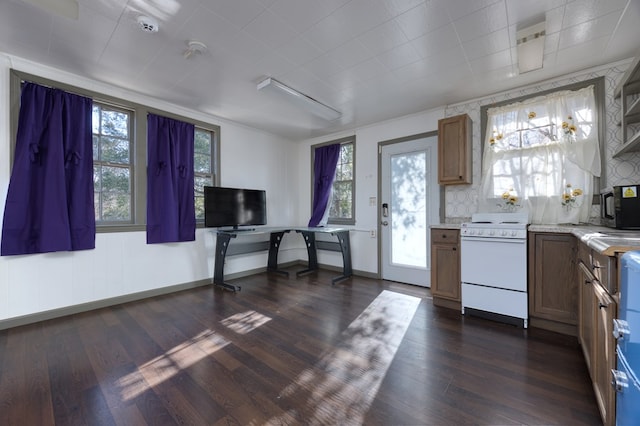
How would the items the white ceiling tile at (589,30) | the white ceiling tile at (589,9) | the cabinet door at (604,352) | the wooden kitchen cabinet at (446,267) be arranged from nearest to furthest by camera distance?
the cabinet door at (604,352)
the white ceiling tile at (589,9)
the white ceiling tile at (589,30)
the wooden kitchen cabinet at (446,267)

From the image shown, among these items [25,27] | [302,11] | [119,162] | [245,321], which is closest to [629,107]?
[302,11]

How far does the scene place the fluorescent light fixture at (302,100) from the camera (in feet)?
10.0

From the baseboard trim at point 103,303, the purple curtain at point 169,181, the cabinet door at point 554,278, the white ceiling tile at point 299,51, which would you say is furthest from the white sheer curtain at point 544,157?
the purple curtain at point 169,181

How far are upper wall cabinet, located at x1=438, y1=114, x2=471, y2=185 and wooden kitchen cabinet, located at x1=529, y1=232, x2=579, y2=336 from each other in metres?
1.12

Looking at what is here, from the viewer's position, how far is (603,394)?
1.34m

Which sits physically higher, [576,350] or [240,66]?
[240,66]

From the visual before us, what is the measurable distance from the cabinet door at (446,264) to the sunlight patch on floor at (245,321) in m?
1.98

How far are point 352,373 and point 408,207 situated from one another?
109 inches

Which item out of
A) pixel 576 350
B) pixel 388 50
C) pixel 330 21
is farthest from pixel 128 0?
pixel 576 350

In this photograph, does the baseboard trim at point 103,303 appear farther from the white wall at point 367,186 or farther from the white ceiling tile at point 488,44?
the white ceiling tile at point 488,44

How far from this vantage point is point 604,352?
4.35 ft

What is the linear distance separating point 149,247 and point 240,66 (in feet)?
8.27

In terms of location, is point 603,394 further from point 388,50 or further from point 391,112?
point 391,112

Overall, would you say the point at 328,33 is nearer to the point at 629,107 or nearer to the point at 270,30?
the point at 270,30
